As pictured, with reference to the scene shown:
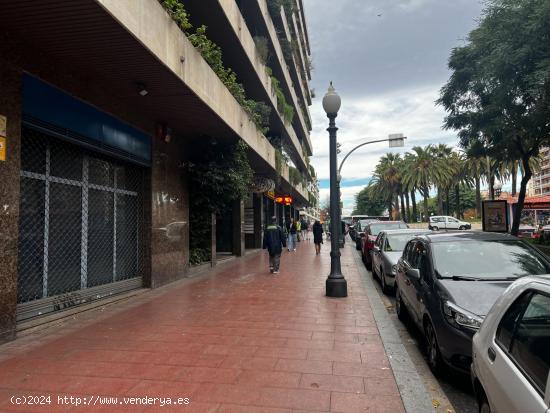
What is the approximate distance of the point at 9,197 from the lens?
5305 millimetres

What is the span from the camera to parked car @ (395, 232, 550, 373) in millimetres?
3941

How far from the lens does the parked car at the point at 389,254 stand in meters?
8.91

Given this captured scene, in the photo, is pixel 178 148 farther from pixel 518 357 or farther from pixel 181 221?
pixel 518 357

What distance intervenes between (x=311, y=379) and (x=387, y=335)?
6.56ft

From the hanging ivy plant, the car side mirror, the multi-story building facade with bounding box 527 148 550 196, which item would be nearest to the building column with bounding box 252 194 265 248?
the hanging ivy plant

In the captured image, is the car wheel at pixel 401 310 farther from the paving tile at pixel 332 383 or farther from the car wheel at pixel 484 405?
the car wheel at pixel 484 405

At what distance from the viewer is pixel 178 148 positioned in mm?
11008

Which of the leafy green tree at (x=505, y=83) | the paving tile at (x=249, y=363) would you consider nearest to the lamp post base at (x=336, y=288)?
the paving tile at (x=249, y=363)

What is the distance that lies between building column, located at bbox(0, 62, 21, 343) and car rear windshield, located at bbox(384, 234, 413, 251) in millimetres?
7832

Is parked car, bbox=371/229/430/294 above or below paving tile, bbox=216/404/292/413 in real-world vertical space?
above

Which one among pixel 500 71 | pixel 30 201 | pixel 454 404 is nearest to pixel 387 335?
pixel 454 404

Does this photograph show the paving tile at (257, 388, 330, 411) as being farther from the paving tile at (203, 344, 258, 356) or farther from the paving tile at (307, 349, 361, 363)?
the paving tile at (203, 344, 258, 356)

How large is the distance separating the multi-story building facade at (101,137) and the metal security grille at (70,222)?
0.02 meters

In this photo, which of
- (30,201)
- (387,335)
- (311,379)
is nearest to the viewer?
(311,379)
